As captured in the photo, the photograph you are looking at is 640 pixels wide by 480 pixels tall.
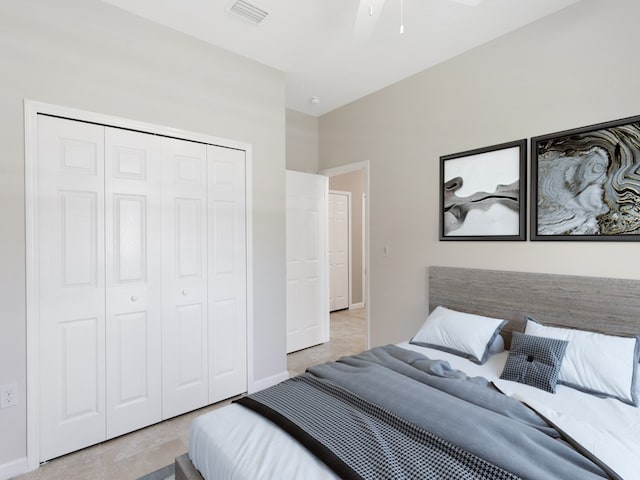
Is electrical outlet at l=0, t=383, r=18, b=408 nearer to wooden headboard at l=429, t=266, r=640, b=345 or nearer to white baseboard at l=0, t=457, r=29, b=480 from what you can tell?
white baseboard at l=0, t=457, r=29, b=480

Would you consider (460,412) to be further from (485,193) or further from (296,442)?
(485,193)

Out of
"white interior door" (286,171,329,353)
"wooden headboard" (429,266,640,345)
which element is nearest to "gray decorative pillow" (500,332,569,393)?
"wooden headboard" (429,266,640,345)

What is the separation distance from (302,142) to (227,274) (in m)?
2.06

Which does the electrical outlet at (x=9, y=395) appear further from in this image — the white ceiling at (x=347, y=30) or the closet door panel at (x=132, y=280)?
the white ceiling at (x=347, y=30)

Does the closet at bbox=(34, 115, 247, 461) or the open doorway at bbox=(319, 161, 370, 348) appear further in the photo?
the open doorway at bbox=(319, 161, 370, 348)

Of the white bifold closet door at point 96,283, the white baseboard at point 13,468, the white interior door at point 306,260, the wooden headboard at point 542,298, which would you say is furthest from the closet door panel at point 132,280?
the wooden headboard at point 542,298

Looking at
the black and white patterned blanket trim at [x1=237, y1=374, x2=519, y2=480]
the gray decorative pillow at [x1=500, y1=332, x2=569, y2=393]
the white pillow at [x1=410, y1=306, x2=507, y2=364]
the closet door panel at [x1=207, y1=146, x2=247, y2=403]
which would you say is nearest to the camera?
the black and white patterned blanket trim at [x1=237, y1=374, x2=519, y2=480]

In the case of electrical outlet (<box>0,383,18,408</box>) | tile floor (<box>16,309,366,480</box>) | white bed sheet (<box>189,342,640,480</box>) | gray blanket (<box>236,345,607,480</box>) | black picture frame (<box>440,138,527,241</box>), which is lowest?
tile floor (<box>16,309,366,480</box>)

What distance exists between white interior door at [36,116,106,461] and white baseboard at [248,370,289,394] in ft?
3.64

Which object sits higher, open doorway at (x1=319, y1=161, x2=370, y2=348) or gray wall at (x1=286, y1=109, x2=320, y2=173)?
A: gray wall at (x1=286, y1=109, x2=320, y2=173)

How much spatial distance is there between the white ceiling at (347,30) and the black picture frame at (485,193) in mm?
846

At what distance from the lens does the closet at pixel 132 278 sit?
79.5 inches

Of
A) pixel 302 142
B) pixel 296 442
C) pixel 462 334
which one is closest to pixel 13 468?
pixel 296 442

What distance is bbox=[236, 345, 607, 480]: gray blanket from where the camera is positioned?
43.1 inches
